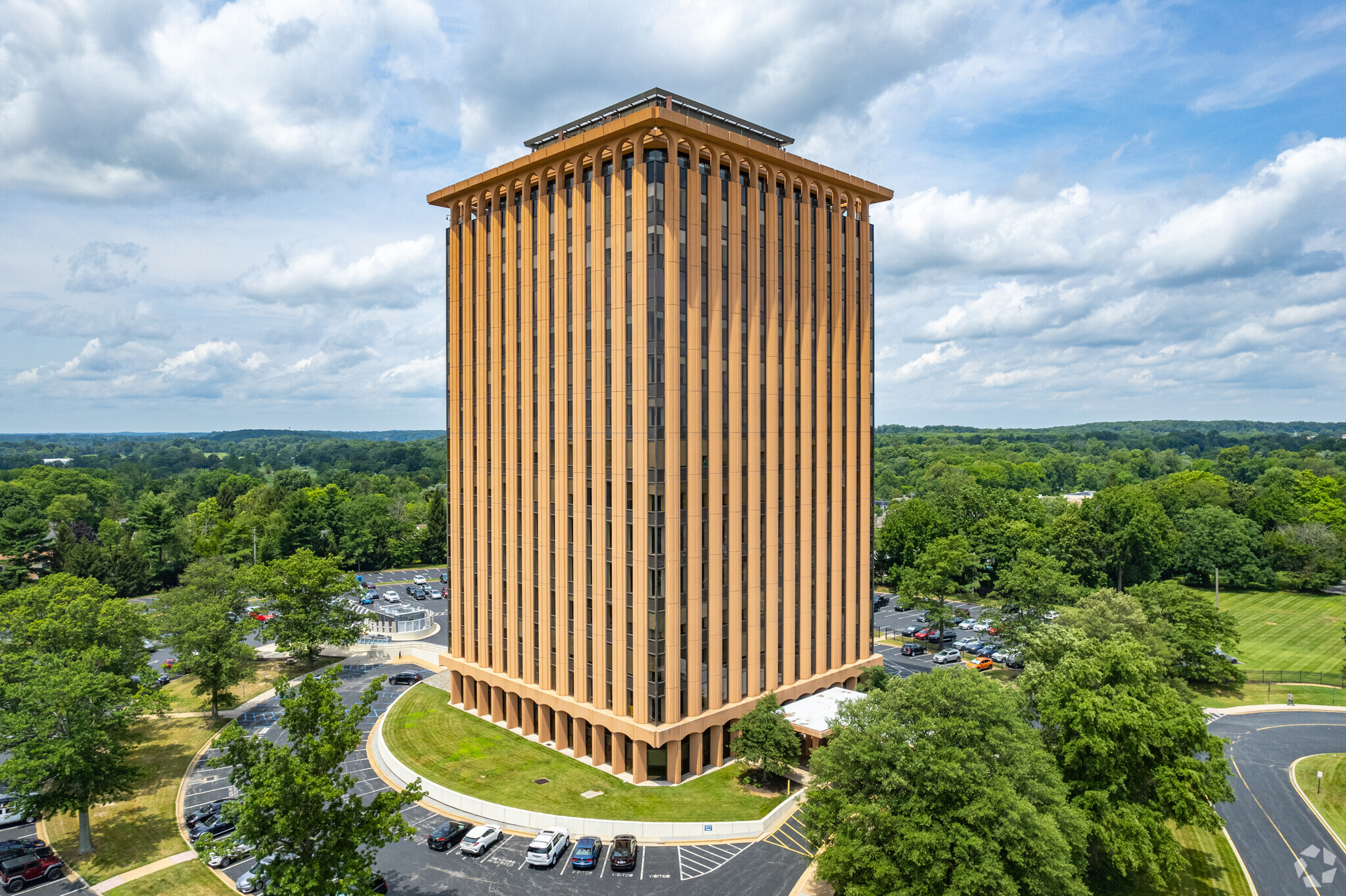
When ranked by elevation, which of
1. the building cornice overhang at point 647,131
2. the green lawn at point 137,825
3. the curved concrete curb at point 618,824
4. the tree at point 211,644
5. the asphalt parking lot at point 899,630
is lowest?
the asphalt parking lot at point 899,630

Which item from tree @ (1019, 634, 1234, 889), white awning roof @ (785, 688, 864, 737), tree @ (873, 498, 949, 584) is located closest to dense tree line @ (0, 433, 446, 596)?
white awning roof @ (785, 688, 864, 737)

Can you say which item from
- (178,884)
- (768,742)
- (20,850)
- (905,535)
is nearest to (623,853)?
(768,742)

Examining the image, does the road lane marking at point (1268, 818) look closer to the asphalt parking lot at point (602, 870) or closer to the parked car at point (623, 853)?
the asphalt parking lot at point (602, 870)

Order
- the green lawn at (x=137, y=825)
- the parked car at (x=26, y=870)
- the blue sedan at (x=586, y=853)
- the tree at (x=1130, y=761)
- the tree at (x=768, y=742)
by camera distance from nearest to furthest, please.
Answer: the tree at (x=1130, y=761), the parked car at (x=26, y=870), the blue sedan at (x=586, y=853), the green lawn at (x=137, y=825), the tree at (x=768, y=742)

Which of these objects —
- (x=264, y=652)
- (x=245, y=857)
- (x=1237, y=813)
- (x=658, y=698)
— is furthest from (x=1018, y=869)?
(x=264, y=652)

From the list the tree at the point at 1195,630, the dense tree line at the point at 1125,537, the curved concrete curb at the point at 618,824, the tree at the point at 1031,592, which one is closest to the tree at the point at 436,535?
the dense tree line at the point at 1125,537

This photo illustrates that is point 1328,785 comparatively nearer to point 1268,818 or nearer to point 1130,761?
point 1268,818
